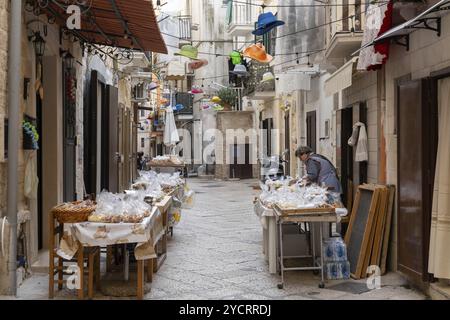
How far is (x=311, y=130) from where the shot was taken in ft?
57.1

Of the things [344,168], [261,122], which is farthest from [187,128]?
[344,168]

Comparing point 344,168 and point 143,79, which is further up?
point 143,79

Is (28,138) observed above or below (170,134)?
below

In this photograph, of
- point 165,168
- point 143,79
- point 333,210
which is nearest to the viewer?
point 333,210

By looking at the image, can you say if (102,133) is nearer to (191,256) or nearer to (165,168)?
(165,168)

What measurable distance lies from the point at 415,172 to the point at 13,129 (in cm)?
436

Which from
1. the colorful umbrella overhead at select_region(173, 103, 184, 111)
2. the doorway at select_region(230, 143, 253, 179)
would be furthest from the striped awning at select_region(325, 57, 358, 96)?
the colorful umbrella overhead at select_region(173, 103, 184, 111)

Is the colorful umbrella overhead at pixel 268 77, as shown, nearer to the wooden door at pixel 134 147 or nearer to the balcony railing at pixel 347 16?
the wooden door at pixel 134 147

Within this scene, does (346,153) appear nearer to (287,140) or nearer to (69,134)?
(69,134)

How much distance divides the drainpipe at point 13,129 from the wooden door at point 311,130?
1186 centimetres

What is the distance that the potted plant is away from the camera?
32.5 meters

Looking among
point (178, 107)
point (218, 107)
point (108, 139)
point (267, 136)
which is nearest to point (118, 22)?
point (108, 139)

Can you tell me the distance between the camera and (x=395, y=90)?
759 cm

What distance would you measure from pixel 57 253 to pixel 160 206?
Result: 5.39ft
